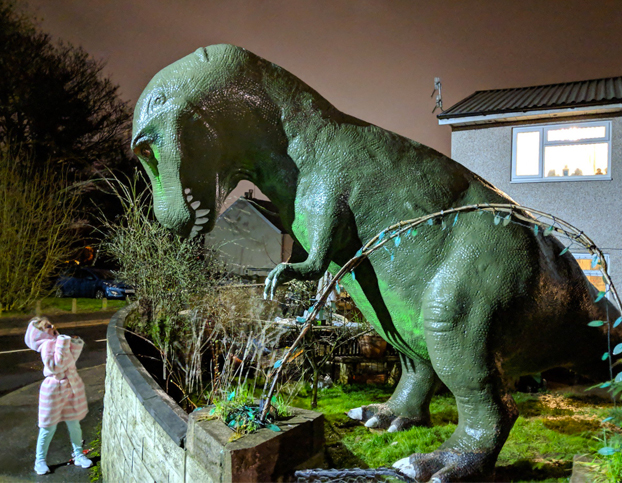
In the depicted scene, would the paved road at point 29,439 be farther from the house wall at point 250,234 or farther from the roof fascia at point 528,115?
the house wall at point 250,234

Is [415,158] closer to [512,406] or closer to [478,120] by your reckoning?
[512,406]

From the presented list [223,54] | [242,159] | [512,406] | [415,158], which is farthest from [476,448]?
[223,54]

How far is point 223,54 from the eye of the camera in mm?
3082

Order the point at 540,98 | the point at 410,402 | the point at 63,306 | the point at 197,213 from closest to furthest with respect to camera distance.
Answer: the point at 197,213 < the point at 410,402 < the point at 540,98 < the point at 63,306

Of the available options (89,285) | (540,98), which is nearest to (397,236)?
(540,98)

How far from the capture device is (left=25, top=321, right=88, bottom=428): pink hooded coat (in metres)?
4.65

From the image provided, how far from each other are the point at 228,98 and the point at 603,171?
26.4ft

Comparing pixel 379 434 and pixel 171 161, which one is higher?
pixel 171 161

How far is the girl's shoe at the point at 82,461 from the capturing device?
498 cm

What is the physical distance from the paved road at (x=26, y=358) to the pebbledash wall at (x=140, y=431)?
3.48 metres

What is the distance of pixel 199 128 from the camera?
297 centimetres

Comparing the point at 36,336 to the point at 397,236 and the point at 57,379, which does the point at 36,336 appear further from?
the point at 397,236

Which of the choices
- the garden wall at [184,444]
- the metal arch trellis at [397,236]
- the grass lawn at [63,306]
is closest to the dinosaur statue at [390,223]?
the metal arch trellis at [397,236]

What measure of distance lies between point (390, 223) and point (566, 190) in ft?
23.4
